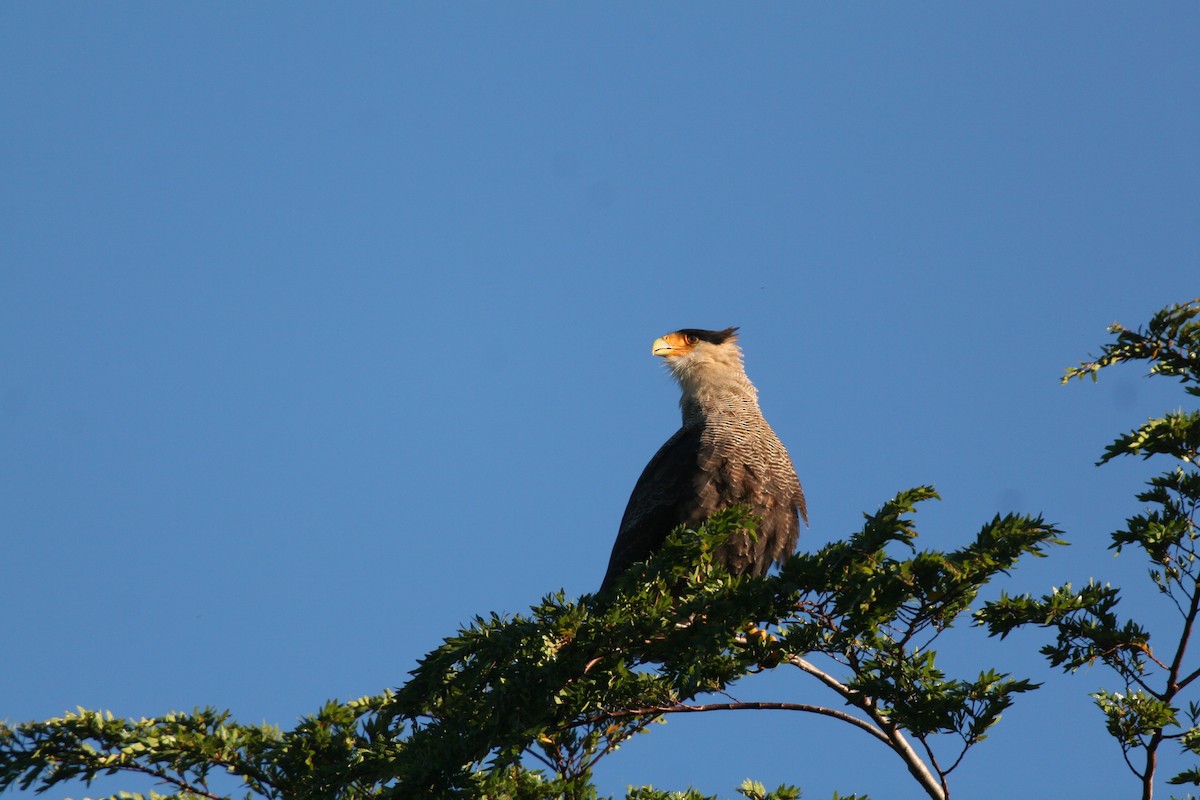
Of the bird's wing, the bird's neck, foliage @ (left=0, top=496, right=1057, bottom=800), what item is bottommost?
foliage @ (left=0, top=496, right=1057, bottom=800)

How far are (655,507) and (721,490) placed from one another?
535 millimetres

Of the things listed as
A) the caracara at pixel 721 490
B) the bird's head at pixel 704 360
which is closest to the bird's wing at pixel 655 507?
the caracara at pixel 721 490

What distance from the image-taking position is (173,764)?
6059mm

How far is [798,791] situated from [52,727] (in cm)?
423

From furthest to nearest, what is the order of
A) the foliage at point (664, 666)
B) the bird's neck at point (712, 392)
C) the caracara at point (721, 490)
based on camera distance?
the bird's neck at point (712, 392) → the caracara at point (721, 490) → the foliage at point (664, 666)

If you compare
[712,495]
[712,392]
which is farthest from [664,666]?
[712,392]

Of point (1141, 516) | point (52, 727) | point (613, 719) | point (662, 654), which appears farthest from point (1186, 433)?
point (52, 727)

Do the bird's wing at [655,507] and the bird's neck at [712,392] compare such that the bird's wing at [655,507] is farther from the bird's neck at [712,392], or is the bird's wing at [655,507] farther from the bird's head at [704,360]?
the bird's head at [704,360]

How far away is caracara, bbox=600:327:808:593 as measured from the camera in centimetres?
838

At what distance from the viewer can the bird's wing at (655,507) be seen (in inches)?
333

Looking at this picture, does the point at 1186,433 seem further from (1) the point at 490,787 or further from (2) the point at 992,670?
(1) the point at 490,787

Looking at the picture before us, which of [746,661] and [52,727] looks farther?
[52,727]

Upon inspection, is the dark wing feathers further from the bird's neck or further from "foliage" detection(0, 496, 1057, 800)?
"foliage" detection(0, 496, 1057, 800)

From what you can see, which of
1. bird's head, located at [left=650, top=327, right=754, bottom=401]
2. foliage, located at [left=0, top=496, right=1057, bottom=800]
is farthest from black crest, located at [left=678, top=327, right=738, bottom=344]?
foliage, located at [left=0, top=496, right=1057, bottom=800]
